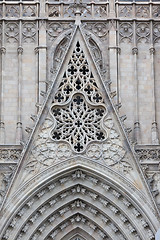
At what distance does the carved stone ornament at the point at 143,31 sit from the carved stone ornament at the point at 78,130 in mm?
1545

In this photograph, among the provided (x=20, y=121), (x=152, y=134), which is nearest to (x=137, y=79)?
(x=152, y=134)

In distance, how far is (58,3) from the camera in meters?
23.7

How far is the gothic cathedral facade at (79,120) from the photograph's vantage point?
2209 cm

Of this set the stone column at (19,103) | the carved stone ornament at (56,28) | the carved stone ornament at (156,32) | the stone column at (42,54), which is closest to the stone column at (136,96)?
the carved stone ornament at (156,32)

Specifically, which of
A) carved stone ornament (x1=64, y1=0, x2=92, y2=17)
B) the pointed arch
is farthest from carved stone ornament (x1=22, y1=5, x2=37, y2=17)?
the pointed arch

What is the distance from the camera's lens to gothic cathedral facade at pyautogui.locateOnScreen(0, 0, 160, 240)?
22.1m

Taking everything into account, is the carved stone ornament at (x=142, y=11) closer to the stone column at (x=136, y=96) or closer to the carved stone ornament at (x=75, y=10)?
the stone column at (x=136, y=96)

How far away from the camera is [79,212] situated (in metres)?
22.5

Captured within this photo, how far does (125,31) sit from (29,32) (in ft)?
6.97

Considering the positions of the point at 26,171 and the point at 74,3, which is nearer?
the point at 26,171

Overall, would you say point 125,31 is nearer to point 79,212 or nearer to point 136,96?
point 136,96

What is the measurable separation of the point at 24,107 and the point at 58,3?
8.34 ft

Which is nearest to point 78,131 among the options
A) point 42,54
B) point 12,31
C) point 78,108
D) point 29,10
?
point 78,108

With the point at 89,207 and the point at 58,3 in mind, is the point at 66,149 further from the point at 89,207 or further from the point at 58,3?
the point at 58,3
